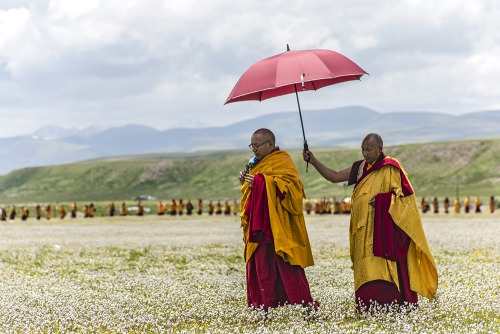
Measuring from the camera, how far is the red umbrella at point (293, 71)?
10.3 meters

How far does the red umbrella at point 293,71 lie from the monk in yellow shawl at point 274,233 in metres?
0.72

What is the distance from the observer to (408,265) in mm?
10383

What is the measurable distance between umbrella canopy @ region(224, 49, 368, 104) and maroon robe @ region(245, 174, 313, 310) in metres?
1.52

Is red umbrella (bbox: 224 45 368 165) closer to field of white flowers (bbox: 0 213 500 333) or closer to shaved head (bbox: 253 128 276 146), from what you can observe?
shaved head (bbox: 253 128 276 146)

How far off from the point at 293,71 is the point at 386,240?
10.2 ft

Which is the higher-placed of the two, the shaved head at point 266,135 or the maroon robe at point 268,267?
the shaved head at point 266,135

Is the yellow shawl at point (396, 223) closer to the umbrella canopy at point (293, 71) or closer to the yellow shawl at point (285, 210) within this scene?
the yellow shawl at point (285, 210)

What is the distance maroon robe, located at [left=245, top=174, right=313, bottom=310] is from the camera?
10.4 m

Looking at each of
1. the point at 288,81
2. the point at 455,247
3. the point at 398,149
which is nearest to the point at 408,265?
the point at 288,81

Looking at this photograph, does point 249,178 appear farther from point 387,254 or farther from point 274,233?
point 387,254

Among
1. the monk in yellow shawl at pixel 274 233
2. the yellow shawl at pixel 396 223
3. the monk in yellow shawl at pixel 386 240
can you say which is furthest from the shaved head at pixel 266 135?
the yellow shawl at pixel 396 223

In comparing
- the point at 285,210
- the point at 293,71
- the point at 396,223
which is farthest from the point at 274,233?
the point at 293,71

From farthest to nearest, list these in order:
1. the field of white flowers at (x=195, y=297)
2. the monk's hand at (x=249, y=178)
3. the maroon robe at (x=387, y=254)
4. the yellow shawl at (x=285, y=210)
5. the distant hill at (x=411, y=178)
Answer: the distant hill at (x=411, y=178) → the monk's hand at (x=249, y=178) → the yellow shawl at (x=285, y=210) → the maroon robe at (x=387, y=254) → the field of white flowers at (x=195, y=297)

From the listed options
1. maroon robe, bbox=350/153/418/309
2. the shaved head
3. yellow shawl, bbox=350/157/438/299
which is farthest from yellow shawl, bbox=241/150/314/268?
maroon robe, bbox=350/153/418/309
